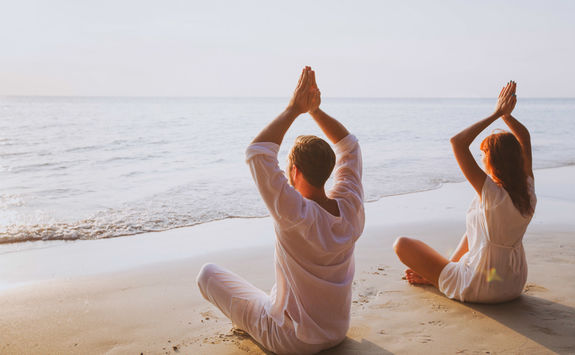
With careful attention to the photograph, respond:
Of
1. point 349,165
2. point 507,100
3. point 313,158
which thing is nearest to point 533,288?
point 507,100

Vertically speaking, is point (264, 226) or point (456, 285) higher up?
point (456, 285)

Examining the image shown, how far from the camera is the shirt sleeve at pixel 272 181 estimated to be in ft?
7.76

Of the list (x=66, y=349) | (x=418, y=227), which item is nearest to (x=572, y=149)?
(x=418, y=227)

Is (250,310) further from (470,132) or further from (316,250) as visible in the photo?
(470,132)

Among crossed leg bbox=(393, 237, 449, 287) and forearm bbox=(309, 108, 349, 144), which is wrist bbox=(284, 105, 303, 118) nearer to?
forearm bbox=(309, 108, 349, 144)

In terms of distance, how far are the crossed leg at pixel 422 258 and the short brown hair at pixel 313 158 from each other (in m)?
1.71

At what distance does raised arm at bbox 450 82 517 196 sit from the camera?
3.43 m

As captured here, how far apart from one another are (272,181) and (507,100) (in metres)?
2.17

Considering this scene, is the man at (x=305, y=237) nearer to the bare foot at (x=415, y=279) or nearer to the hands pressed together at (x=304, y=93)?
the hands pressed together at (x=304, y=93)

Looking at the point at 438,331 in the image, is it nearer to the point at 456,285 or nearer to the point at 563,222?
the point at 456,285

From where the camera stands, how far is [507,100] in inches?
138

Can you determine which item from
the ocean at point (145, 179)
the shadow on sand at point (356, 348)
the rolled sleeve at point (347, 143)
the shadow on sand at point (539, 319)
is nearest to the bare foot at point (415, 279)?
the shadow on sand at point (539, 319)

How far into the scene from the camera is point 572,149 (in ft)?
52.2

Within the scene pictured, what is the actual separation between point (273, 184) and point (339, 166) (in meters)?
0.67
